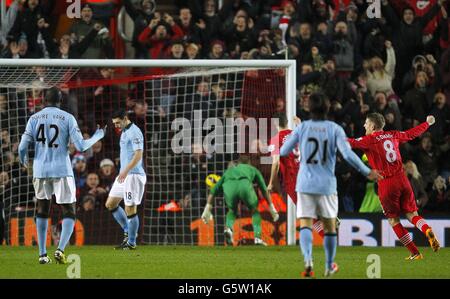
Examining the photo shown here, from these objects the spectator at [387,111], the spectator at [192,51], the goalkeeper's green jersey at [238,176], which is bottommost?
the goalkeeper's green jersey at [238,176]

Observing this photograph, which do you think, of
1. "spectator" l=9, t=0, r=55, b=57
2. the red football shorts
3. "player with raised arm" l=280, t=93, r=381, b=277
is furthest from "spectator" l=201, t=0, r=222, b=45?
"player with raised arm" l=280, t=93, r=381, b=277

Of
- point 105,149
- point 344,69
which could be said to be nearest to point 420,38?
point 344,69

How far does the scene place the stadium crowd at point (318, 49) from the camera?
65.2 ft

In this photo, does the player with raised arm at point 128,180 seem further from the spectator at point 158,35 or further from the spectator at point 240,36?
the spectator at point 240,36

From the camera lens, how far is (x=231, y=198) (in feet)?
61.8

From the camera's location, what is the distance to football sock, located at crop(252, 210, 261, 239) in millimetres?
18672

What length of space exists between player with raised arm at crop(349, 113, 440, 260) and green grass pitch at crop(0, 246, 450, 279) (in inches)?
12.9

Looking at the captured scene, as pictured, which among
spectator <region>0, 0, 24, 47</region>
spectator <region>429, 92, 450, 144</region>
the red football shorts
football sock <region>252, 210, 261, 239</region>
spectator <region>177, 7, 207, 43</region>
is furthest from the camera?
spectator <region>177, 7, 207, 43</region>

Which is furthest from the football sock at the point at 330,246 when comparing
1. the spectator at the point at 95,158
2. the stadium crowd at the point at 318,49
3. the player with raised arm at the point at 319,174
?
the spectator at the point at 95,158

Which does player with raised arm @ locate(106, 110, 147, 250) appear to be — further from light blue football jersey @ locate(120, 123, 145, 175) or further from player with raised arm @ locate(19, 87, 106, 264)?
player with raised arm @ locate(19, 87, 106, 264)

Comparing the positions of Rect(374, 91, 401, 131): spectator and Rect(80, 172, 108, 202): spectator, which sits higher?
Rect(374, 91, 401, 131): spectator

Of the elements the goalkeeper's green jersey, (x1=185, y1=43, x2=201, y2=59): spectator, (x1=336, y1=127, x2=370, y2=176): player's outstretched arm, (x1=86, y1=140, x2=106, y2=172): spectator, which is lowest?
the goalkeeper's green jersey

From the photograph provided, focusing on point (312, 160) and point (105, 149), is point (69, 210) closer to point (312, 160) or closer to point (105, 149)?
point (312, 160)

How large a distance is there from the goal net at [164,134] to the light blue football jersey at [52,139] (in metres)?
4.48
